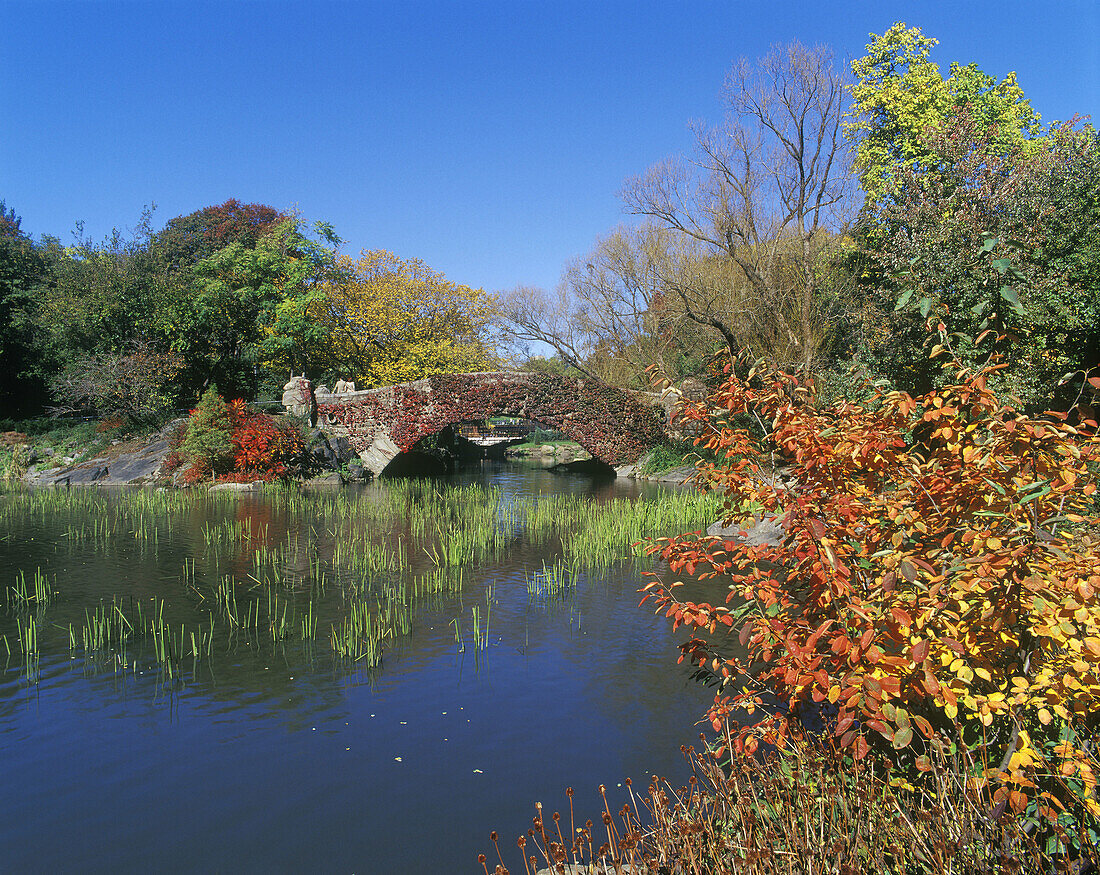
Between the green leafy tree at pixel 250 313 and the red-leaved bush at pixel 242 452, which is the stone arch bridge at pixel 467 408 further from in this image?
the green leafy tree at pixel 250 313

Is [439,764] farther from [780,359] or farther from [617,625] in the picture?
[780,359]

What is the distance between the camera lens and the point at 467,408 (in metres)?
25.4

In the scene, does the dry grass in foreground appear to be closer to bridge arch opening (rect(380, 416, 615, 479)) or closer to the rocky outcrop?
the rocky outcrop

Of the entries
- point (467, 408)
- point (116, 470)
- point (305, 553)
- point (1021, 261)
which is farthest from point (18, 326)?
point (1021, 261)

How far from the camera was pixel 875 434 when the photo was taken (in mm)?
3877

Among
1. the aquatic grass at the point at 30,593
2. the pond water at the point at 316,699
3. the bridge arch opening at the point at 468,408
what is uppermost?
the bridge arch opening at the point at 468,408

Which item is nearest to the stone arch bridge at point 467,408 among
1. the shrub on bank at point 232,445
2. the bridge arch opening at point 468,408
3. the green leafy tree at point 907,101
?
the bridge arch opening at point 468,408

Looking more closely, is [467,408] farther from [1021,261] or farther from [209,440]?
[1021,261]

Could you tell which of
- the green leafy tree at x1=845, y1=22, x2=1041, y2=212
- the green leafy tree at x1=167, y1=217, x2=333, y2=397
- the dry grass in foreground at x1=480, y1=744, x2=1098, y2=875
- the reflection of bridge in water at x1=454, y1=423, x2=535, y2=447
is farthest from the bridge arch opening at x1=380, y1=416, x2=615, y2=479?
the dry grass in foreground at x1=480, y1=744, x2=1098, y2=875

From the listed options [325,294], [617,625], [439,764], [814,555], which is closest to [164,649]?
[439,764]

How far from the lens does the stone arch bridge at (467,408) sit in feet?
82.7

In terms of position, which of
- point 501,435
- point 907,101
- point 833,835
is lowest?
point 833,835

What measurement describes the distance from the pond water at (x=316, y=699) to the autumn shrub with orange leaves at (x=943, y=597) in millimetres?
→ 1926

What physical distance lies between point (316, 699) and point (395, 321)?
26.2m
